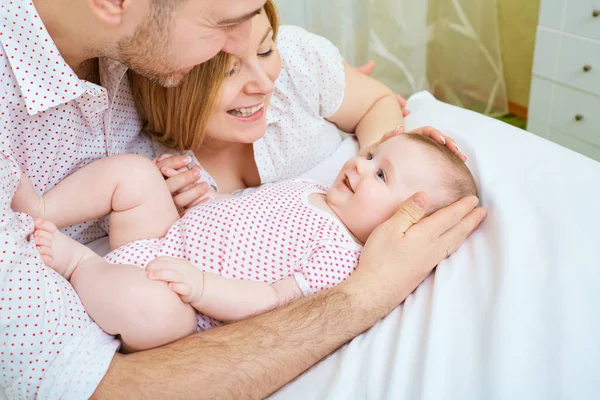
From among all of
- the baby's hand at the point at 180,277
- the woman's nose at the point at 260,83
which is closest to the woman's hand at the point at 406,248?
the baby's hand at the point at 180,277

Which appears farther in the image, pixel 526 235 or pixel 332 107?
pixel 332 107

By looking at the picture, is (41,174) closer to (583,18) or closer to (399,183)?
(399,183)

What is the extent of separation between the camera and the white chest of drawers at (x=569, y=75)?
2.06 meters

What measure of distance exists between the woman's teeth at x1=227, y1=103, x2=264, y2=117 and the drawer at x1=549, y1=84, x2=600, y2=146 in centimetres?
140

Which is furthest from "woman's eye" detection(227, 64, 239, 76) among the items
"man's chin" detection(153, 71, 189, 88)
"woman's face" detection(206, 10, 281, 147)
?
"man's chin" detection(153, 71, 189, 88)

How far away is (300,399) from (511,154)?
73 centimetres

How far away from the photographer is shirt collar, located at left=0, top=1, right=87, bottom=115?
1.02 meters

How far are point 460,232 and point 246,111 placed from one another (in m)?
0.54

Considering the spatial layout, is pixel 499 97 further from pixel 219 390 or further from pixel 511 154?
pixel 219 390

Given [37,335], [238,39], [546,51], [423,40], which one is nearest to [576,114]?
[546,51]

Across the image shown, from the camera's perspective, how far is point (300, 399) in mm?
960

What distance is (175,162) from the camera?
137cm

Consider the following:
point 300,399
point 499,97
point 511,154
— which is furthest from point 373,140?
point 499,97

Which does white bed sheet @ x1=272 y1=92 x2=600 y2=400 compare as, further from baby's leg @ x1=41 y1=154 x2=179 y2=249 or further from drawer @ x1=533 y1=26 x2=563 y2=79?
drawer @ x1=533 y1=26 x2=563 y2=79
